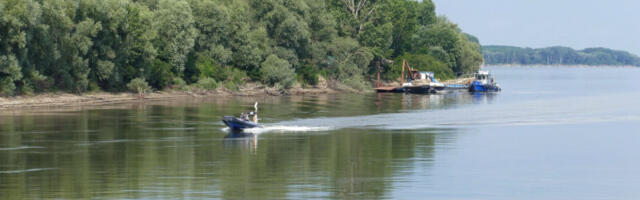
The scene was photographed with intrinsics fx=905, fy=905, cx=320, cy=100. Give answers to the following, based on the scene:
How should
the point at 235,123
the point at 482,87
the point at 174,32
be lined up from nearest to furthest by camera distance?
the point at 235,123 → the point at 174,32 → the point at 482,87

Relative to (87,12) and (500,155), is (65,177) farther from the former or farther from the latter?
(87,12)

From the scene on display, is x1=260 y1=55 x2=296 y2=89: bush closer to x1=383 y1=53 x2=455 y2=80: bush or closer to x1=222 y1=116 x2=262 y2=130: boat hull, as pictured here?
x1=383 y1=53 x2=455 y2=80: bush

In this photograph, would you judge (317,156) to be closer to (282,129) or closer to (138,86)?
(282,129)

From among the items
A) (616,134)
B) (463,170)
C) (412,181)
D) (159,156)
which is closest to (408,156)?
(463,170)

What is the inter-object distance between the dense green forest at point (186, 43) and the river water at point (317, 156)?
387 inches

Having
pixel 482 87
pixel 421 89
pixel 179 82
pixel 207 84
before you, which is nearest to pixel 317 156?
pixel 179 82

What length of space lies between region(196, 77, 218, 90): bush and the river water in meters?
30.2

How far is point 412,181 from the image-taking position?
43.1 meters

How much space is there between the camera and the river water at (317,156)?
40250 millimetres

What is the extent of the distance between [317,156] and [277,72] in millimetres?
81346

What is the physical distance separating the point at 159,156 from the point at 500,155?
67.9ft

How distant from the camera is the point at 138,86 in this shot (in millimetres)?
110438

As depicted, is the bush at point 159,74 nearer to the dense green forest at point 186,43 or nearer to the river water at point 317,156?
the dense green forest at point 186,43

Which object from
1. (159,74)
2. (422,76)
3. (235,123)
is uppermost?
(159,74)
